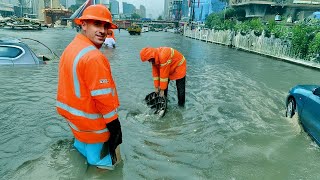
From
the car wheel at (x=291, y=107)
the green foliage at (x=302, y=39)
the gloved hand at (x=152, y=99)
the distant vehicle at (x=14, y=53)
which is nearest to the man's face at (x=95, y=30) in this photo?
the gloved hand at (x=152, y=99)

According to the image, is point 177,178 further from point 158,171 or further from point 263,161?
point 263,161

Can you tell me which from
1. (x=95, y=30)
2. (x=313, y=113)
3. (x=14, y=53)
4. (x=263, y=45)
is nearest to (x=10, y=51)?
(x=14, y=53)

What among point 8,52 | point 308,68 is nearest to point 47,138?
point 8,52

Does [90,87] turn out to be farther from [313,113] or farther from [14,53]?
[14,53]

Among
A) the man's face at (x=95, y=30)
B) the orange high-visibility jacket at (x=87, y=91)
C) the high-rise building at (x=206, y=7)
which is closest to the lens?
the orange high-visibility jacket at (x=87, y=91)

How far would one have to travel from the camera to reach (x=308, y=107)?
5.33m

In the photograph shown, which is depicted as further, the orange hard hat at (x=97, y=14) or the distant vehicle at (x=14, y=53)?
the distant vehicle at (x=14, y=53)

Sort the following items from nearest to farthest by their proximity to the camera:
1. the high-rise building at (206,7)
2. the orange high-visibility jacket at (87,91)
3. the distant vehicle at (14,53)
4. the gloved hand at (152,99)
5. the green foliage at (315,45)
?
the orange high-visibility jacket at (87,91) → the gloved hand at (152,99) → the distant vehicle at (14,53) → the green foliage at (315,45) → the high-rise building at (206,7)

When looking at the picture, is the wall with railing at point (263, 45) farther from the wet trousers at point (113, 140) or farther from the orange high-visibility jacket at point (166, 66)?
the wet trousers at point (113, 140)

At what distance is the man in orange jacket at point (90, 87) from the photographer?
9.04 feet

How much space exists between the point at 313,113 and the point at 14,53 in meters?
9.27

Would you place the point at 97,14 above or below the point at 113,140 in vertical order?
above

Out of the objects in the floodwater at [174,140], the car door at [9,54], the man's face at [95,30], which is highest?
the man's face at [95,30]

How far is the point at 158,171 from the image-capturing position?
163 inches
